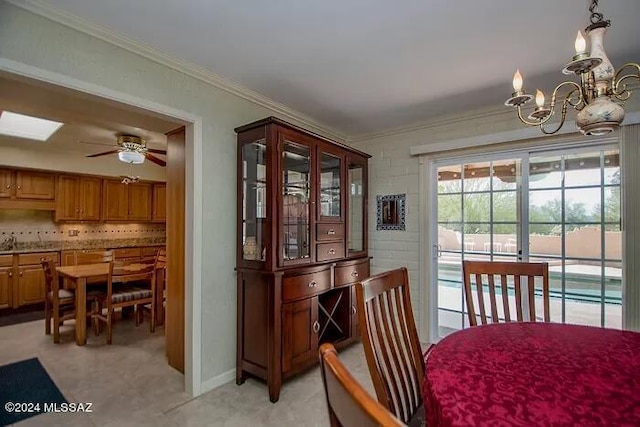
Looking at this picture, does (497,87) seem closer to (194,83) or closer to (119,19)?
(194,83)

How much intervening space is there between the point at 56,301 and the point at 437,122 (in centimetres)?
450

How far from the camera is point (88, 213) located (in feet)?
17.3

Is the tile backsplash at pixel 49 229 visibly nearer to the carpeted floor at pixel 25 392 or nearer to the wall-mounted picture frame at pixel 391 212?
the carpeted floor at pixel 25 392

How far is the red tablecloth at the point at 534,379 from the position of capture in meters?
0.80

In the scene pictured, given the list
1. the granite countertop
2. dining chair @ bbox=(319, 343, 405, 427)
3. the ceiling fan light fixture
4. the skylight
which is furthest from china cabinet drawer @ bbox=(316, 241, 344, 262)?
the granite countertop

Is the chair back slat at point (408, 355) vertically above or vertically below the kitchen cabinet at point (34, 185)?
below

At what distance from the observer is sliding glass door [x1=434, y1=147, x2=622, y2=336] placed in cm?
256

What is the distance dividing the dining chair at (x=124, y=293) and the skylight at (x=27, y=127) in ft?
6.03

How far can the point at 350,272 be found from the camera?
299 cm

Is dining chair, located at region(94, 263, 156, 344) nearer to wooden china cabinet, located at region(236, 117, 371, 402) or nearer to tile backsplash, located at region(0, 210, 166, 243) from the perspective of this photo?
wooden china cabinet, located at region(236, 117, 371, 402)

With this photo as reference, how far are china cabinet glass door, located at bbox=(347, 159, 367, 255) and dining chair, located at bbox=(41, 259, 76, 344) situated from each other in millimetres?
3137

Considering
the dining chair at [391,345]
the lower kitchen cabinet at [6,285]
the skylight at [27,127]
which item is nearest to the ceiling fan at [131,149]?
the skylight at [27,127]

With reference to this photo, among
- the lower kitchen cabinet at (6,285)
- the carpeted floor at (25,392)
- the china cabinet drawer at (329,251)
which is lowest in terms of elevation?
the carpeted floor at (25,392)

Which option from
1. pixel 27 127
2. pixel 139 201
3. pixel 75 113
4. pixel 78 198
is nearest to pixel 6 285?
pixel 78 198
